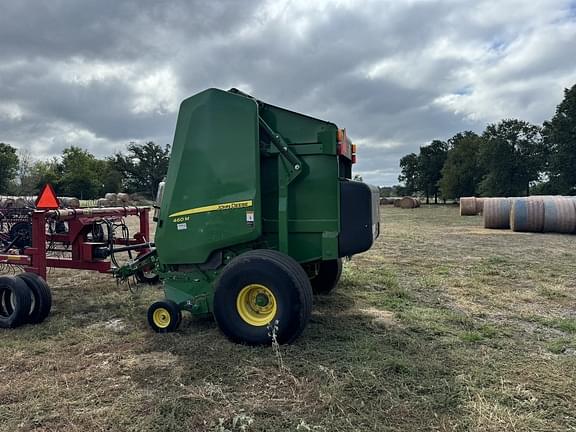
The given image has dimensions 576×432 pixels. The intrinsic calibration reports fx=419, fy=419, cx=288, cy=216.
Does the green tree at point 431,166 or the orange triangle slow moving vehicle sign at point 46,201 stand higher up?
the green tree at point 431,166

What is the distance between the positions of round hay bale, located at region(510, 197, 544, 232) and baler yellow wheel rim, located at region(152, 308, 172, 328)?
551 inches

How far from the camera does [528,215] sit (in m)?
14.4

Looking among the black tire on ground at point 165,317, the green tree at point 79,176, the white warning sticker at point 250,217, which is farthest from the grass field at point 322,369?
→ the green tree at point 79,176

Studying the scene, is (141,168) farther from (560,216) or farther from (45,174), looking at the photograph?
(560,216)

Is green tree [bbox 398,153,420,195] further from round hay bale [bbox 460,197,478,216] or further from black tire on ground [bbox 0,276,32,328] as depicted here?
black tire on ground [bbox 0,276,32,328]

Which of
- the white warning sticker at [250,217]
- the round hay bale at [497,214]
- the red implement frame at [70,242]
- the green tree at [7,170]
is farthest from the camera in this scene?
the green tree at [7,170]

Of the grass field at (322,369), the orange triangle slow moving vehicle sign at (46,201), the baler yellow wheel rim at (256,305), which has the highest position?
the orange triangle slow moving vehicle sign at (46,201)

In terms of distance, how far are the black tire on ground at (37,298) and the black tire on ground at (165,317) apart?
128 centimetres

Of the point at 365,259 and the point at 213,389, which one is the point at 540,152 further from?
the point at 213,389

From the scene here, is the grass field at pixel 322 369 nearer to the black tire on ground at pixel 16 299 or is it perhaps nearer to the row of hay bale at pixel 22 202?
the black tire on ground at pixel 16 299

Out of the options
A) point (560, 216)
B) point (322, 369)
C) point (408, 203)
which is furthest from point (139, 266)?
point (408, 203)

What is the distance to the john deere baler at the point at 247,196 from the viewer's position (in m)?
4.02

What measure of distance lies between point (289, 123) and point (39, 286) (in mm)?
3193

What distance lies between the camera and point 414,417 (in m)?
2.54
